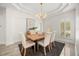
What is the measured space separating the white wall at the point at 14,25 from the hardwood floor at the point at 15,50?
0.30 feet

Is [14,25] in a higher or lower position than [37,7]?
lower

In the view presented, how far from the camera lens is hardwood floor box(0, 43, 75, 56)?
1.89 m

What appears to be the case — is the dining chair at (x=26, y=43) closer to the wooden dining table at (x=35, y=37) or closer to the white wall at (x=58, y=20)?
the wooden dining table at (x=35, y=37)

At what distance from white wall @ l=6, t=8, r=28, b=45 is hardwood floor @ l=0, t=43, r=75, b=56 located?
0.30 feet

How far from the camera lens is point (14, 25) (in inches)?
76.5

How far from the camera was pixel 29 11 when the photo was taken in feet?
6.37

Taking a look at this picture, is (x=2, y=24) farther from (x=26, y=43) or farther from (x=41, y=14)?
(x=41, y=14)

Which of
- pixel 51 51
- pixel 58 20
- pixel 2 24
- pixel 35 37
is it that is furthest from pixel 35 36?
pixel 2 24

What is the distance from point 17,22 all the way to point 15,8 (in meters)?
0.26

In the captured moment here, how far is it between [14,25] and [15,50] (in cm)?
46

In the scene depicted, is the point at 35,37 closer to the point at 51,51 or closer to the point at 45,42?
the point at 45,42

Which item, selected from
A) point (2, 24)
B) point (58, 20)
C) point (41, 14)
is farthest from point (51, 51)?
point (2, 24)

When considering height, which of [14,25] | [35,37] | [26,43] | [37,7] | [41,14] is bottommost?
[26,43]

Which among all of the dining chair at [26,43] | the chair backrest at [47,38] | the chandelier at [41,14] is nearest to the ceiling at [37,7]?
the chandelier at [41,14]
